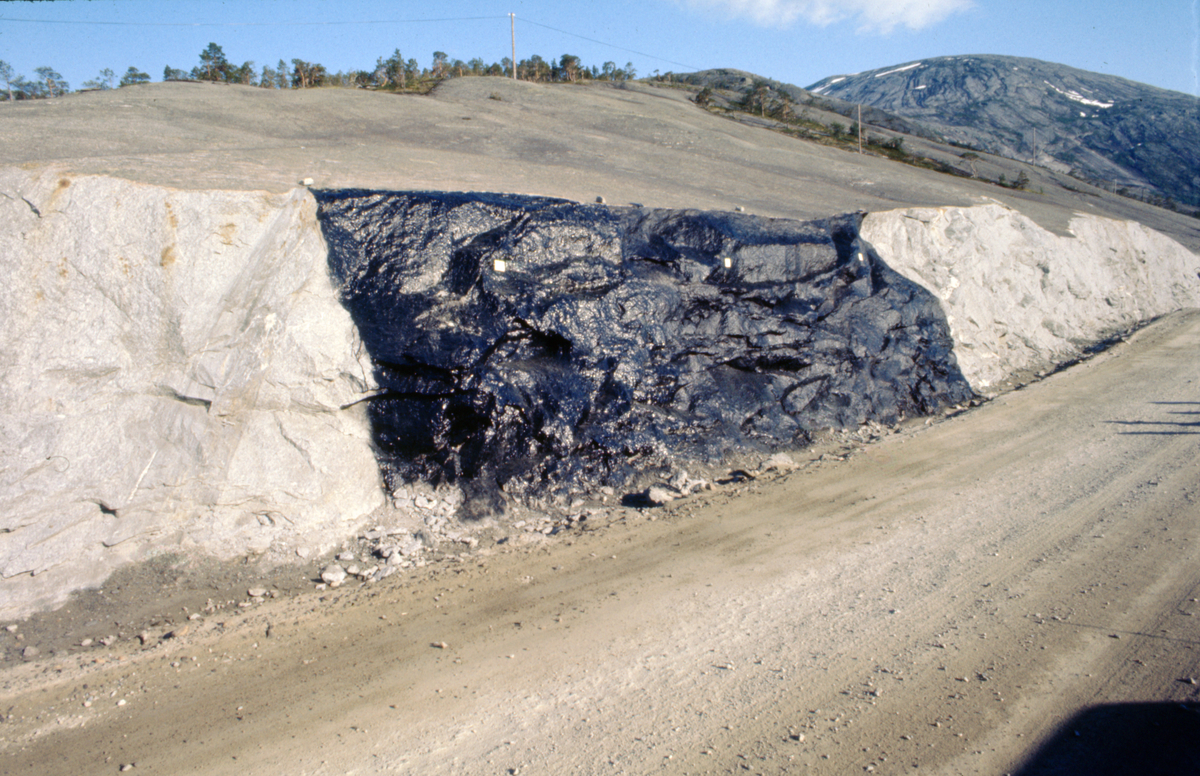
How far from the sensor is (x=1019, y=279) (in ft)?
38.3

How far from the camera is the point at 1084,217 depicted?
14367 mm

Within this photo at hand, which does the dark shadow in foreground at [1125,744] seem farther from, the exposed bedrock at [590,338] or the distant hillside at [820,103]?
the distant hillside at [820,103]

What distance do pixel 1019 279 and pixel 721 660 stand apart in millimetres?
10705

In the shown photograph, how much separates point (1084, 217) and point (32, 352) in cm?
1806

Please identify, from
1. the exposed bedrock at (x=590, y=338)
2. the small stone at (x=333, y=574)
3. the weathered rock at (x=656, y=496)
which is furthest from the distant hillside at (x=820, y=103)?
the small stone at (x=333, y=574)

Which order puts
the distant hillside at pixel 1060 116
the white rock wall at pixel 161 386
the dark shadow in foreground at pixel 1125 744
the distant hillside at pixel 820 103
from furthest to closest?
the distant hillside at pixel 1060 116 < the distant hillside at pixel 820 103 < the white rock wall at pixel 161 386 < the dark shadow in foreground at pixel 1125 744

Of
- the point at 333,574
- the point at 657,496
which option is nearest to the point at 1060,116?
the point at 657,496

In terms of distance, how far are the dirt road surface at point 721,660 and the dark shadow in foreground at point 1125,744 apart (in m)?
0.01

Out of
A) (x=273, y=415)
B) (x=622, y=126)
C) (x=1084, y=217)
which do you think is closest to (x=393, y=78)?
(x=622, y=126)

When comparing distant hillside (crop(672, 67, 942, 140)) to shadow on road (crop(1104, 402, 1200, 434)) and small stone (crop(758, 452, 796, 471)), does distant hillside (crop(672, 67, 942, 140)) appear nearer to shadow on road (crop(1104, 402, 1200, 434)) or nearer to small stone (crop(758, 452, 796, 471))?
shadow on road (crop(1104, 402, 1200, 434))

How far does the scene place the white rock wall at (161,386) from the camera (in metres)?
5.21

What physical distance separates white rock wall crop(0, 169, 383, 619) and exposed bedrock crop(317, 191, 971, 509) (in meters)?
0.49

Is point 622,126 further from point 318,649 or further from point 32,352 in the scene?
point 318,649

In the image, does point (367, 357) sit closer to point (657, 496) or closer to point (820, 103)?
point (657, 496)
